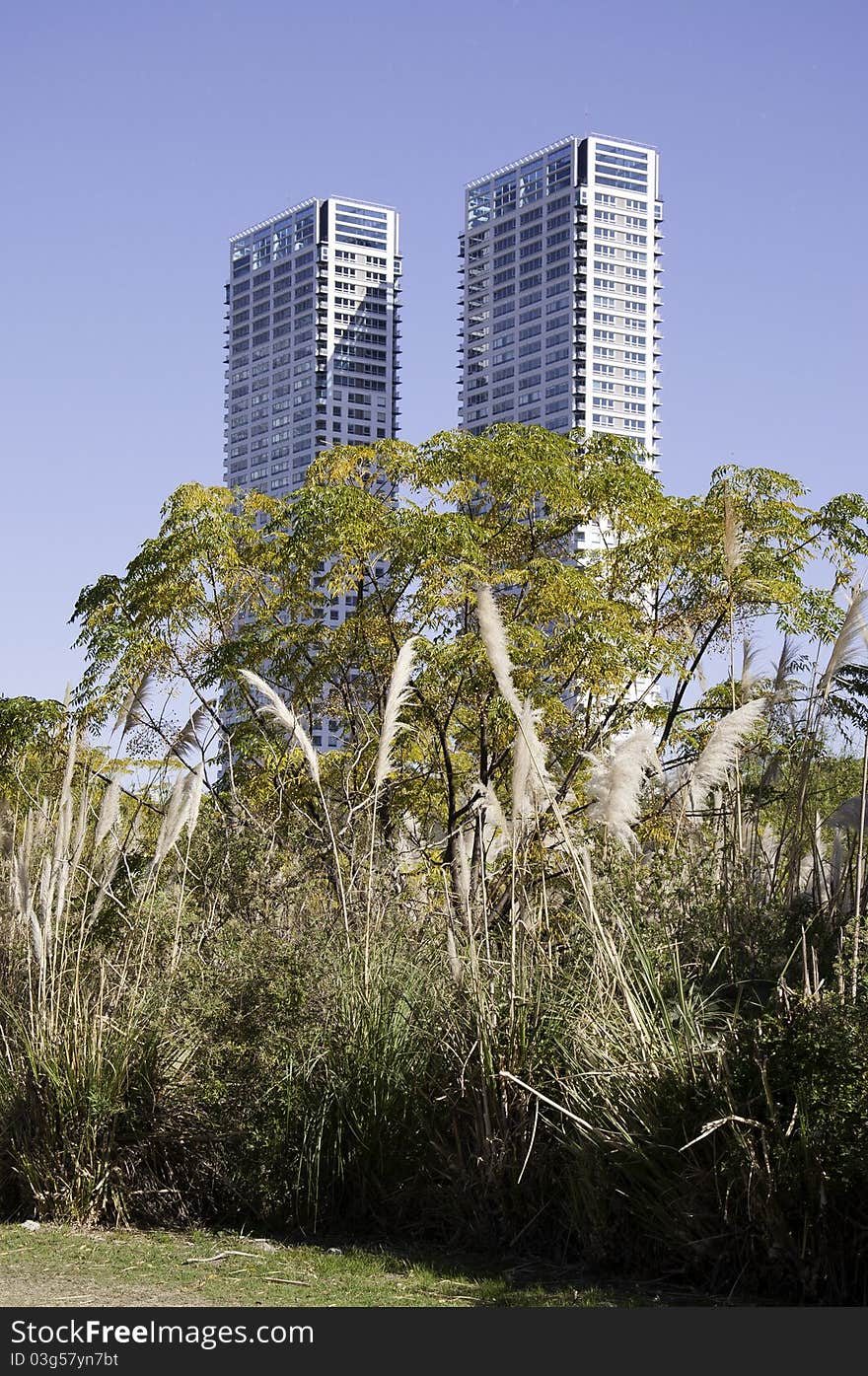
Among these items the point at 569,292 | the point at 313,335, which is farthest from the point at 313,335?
the point at 569,292

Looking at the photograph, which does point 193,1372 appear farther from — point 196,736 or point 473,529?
point 473,529

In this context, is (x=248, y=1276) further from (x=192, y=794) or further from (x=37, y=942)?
(x=192, y=794)

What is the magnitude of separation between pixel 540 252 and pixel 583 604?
13704cm

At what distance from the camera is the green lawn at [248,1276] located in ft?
17.1

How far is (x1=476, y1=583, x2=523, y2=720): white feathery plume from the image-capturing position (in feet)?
19.2

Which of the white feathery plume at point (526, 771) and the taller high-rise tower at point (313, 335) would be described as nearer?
the white feathery plume at point (526, 771)

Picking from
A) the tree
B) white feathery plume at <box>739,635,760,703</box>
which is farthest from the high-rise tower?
white feathery plume at <box>739,635,760,703</box>

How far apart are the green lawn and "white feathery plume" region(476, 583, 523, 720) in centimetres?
215

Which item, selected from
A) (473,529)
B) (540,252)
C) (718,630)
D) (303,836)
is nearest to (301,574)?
(473,529)

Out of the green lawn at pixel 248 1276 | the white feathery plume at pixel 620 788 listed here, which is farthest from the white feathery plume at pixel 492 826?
the green lawn at pixel 248 1276

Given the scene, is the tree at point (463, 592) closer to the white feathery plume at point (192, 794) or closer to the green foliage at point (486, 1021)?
the green foliage at point (486, 1021)

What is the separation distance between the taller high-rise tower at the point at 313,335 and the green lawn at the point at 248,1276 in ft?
434

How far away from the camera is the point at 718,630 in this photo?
15.9 meters

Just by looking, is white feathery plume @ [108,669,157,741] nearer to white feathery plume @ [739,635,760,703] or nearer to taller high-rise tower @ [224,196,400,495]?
white feathery plume @ [739,635,760,703]
